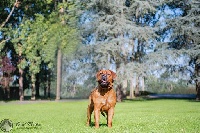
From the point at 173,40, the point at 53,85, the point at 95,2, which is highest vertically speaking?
the point at 95,2

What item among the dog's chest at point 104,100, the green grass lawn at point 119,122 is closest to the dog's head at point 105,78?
the dog's chest at point 104,100

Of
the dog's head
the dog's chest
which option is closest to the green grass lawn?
the dog's chest

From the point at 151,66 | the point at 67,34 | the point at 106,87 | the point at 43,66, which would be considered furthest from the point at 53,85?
the point at 106,87

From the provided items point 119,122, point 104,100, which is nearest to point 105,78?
point 104,100

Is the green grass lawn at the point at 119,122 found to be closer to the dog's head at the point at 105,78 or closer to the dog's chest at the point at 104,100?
the dog's chest at the point at 104,100

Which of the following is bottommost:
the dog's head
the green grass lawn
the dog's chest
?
the green grass lawn

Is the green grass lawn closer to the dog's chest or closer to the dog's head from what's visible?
the dog's chest

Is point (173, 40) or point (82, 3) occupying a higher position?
point (82, 3)

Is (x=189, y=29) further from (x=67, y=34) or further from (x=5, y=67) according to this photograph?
(x=5, y=67)

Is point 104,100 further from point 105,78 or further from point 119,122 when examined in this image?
point 119,122

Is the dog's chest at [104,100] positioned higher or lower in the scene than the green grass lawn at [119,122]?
higher

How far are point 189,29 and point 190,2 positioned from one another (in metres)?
4.12

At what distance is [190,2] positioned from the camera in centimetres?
4238

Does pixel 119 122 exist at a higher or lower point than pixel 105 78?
lower
